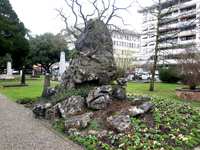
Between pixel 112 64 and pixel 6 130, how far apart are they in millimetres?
5397

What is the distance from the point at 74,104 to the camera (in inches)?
258

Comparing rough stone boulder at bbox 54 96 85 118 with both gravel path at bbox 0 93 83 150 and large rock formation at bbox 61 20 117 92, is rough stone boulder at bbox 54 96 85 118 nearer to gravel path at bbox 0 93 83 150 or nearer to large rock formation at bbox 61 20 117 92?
gravel path at bbox 0 93 83 150

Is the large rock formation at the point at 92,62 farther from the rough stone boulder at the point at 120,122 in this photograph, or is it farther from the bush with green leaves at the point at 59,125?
the rough stone boulder at the point at 120,122

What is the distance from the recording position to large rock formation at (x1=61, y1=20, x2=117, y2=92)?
7.59 m

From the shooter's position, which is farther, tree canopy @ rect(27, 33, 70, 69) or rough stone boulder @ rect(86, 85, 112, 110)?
tree canopy @ rect(27, 33, 70, 69)

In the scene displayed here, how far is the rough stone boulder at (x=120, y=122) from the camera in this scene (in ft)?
16.7

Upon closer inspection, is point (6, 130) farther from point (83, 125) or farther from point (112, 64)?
point (112, 64)

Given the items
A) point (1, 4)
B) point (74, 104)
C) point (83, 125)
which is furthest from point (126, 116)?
point (1, 4)

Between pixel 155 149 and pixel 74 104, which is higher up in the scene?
pixel 74 104

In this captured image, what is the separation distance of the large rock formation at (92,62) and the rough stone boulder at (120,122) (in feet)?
7.77

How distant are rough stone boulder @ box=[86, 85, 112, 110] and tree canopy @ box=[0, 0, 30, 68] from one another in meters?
20.7

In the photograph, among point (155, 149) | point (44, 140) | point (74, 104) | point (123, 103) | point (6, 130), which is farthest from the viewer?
point (123, 103)

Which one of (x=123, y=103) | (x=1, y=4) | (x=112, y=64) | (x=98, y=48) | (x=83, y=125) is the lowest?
(x=83, y=125)

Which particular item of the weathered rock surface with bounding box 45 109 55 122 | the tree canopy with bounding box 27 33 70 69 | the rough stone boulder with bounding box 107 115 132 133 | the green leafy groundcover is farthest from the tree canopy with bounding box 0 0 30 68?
the green leafy groundcover
